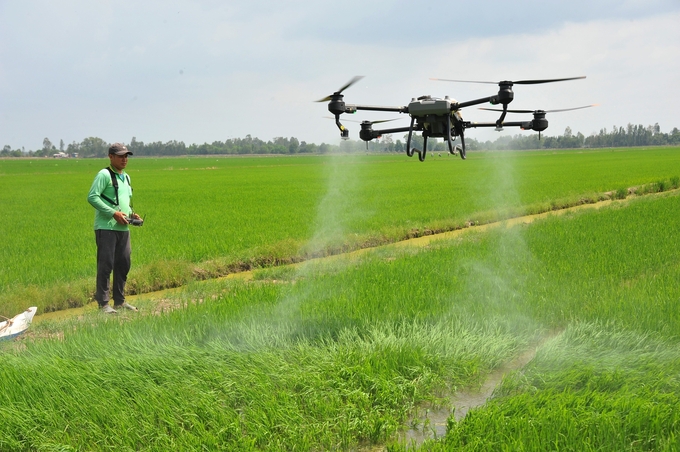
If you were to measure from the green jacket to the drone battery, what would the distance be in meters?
3.80

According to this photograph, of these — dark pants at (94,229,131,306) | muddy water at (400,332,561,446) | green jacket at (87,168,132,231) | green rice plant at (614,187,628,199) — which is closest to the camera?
muddy water at (400,332,561,446)

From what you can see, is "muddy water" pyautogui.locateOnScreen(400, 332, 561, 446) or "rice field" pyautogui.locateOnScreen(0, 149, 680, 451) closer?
"rice field" pyautogui.locateOnScreen(0, 149, 680, 451)

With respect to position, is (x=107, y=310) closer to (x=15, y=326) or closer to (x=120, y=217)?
(x=15, y=326)

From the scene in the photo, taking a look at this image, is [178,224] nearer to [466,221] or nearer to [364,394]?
[466,221]

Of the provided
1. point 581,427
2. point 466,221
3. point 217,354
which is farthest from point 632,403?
point 466,221

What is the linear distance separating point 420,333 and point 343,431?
1633 millimetres

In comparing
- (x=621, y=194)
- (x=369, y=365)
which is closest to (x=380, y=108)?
(x=369, y=365)

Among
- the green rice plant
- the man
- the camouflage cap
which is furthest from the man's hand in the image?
the green rice plant

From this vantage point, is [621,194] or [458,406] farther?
[621,194]

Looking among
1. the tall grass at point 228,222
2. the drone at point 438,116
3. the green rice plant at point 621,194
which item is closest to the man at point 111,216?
the tall grass at point 228,222

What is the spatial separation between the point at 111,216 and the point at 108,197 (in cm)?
23

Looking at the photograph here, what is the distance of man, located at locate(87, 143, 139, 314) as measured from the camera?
6.31m

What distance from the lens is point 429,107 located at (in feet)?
12.7

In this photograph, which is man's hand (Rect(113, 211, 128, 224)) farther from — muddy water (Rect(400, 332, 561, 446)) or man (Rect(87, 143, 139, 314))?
muddy water (Rect(400, 332, 561, 446))
